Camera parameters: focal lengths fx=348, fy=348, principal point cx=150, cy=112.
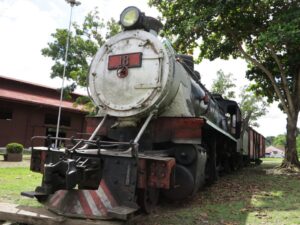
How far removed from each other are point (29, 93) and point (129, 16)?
18417 mm

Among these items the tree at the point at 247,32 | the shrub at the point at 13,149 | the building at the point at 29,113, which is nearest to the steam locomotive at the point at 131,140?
the tree at the point at 247,32

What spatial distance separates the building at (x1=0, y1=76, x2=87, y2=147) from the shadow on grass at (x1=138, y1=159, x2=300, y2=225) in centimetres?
1549

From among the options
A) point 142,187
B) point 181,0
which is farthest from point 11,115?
point 142,187

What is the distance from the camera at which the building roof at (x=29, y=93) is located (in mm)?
20625

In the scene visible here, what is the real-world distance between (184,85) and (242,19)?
896cm

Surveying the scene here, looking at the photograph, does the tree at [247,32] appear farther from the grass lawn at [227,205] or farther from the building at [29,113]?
the building at [29,113]

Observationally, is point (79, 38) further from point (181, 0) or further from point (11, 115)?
point (181, 0)

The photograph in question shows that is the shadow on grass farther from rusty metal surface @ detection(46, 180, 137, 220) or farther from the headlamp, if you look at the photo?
the headlamp

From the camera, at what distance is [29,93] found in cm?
2284

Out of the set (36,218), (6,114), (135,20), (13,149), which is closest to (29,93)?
(6,114)

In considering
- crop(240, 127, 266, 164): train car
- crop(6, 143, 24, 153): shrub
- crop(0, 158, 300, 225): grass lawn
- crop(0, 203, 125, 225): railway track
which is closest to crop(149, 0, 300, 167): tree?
crop(240, 127, 266, 164): train car

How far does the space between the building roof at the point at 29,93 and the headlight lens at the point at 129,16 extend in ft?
50.2

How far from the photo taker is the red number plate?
575 cm

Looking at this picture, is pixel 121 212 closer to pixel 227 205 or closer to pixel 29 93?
pixel 227 205
